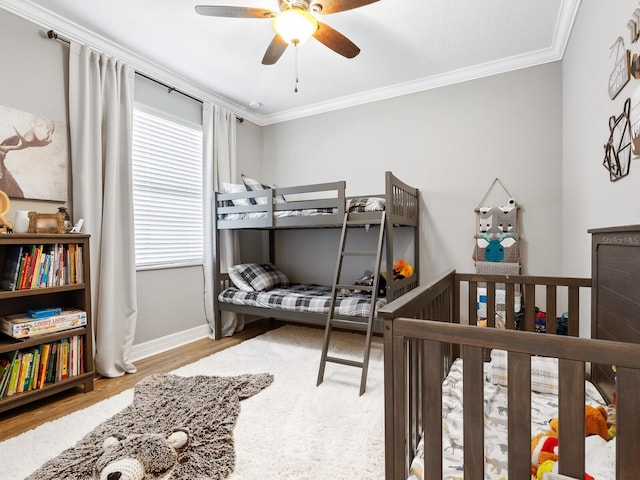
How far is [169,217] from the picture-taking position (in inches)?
124

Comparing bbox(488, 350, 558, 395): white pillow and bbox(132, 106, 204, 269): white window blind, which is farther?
bbox(132, 106, 204, 269): white window blind

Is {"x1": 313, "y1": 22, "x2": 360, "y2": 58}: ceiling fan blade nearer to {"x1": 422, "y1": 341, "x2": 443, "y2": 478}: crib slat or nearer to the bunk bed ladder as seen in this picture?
the bunk bed ladder

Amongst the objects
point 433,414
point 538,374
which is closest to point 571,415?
point 433,414

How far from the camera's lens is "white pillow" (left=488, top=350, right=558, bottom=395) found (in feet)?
4.79

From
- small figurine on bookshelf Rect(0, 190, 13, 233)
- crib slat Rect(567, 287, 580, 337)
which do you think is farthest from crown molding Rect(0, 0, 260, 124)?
crib slat Rect(567, 287, 580, 337)

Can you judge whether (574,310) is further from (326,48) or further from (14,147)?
(14,147)

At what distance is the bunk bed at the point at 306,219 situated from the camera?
8.50 feet

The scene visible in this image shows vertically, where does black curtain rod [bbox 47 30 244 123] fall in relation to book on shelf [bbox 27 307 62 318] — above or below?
above

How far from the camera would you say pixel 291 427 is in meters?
1.77

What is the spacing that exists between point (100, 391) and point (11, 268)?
0.96 meters

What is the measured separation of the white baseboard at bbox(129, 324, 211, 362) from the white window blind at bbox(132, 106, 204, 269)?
67 cm

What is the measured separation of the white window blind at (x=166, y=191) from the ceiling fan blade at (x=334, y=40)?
1.78m

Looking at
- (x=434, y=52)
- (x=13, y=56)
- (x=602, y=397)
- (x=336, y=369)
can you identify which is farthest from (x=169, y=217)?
(x=602, y=397)

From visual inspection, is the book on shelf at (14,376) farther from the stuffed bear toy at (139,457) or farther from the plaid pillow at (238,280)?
the plaid pillow at (238,280)
